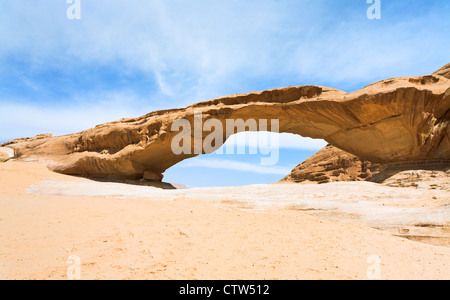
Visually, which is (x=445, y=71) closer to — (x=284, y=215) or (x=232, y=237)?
(x=284, y=215)

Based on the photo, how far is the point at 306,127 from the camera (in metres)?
15.5

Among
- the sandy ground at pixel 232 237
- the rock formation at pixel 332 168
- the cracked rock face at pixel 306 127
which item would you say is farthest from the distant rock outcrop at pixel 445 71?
the sandy ground at pixel 232 237

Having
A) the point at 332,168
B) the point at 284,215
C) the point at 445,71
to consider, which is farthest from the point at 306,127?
the point at 284,215

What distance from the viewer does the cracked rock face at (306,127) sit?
11.8 meters

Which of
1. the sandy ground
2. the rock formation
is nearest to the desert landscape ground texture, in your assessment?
the sandy ground

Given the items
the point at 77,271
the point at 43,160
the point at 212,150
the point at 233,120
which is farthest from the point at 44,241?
the point at 43,160

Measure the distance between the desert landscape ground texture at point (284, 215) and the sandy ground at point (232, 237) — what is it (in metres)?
0.02

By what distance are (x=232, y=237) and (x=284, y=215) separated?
81.7 inches

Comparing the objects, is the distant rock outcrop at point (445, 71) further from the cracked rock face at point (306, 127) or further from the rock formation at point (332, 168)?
the rock formation at point (332, 168)

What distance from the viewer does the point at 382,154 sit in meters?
13.5

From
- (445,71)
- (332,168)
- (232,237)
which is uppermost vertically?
(445,71)

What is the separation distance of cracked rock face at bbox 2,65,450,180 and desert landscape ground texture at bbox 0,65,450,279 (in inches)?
2.4
